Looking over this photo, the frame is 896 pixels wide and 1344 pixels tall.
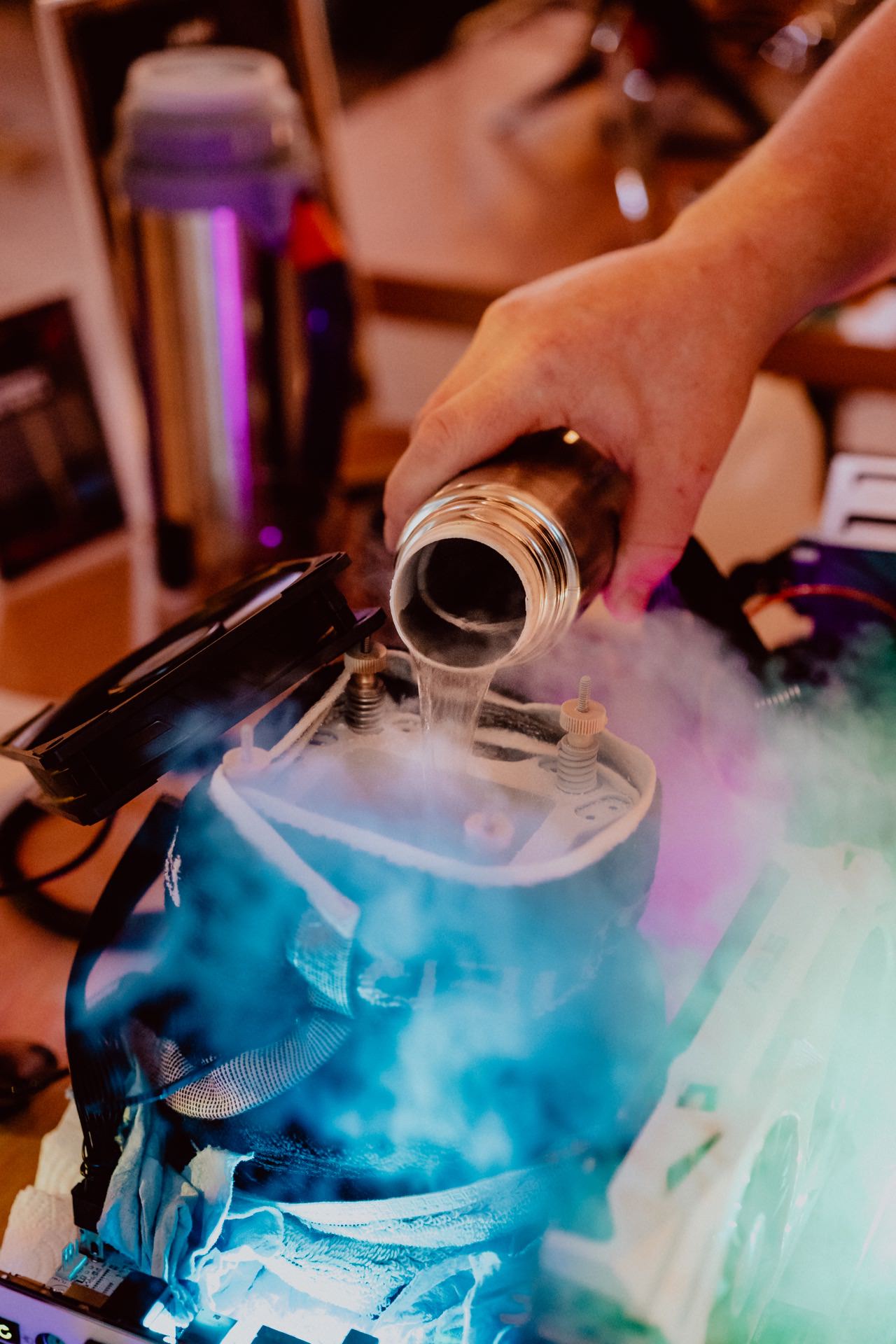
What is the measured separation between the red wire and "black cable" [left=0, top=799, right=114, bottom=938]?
448 millimetres

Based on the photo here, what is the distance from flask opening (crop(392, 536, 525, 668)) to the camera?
1.77 feet

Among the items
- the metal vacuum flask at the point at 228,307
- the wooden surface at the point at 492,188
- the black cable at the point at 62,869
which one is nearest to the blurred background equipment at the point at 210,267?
the metal vacuum flask at the point at 228,307

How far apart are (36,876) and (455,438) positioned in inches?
15.1

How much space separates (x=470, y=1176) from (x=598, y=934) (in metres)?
0.11

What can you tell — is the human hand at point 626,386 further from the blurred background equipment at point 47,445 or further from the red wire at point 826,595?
the blurred background equipment at point 47,445

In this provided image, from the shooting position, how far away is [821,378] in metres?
1.33

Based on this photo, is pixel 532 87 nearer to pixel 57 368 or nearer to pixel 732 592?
pixel 57 368

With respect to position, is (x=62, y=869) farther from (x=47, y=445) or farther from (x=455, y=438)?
(x=47, y=445)

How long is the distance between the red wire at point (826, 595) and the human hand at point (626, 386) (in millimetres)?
142

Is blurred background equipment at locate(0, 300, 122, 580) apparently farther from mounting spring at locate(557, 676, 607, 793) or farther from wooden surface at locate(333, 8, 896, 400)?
mounting spring at locate(557, 676, 607, 793)

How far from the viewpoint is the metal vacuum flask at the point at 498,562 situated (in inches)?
20.1

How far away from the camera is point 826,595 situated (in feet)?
2.72

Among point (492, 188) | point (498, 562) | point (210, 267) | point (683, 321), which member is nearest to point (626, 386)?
point (683, 321)

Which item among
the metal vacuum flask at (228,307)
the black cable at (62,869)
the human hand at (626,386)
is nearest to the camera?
the human hand at (626,386)
